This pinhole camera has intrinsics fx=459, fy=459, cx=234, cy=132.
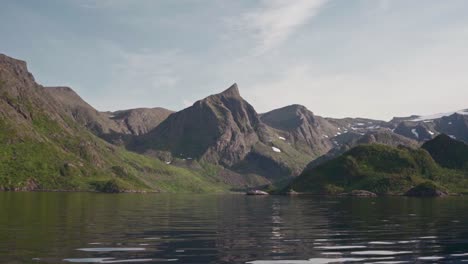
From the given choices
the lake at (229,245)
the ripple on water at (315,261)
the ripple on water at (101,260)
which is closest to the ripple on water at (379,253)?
the lake at (229,245)

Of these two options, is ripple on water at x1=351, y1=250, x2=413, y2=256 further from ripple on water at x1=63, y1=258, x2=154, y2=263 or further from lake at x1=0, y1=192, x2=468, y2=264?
ripple on water at x1=63, y1=258, x2=154, y2=263

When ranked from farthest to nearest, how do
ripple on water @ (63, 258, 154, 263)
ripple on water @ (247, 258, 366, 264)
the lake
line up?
the lake
ripple on water @ (247, 258, 366, 264)
ripple on water @ (63, 258, 154, 263)

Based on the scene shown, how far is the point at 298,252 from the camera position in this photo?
3488 centimetres

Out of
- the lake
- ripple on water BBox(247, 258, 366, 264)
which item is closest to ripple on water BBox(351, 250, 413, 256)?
the lake

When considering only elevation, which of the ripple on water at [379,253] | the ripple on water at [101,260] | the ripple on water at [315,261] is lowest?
the ripple on water at [379,253]

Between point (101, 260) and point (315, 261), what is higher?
point (101, 260)

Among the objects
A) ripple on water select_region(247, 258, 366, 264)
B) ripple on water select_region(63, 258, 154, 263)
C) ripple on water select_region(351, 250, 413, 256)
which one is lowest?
ripple on water select_region(351, 250, 413, 256)

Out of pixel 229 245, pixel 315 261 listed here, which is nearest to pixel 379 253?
pixel 315 261

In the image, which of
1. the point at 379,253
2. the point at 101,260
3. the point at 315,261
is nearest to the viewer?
the point at 101,260

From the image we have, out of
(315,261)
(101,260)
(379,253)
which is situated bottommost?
(379,253)

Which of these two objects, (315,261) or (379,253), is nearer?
(315,261)

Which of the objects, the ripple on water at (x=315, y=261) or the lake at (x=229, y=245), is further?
the lake at (x=229, y=245)

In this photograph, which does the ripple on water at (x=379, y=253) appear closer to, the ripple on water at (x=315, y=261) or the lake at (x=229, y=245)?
the lake at (x=229, y=245)

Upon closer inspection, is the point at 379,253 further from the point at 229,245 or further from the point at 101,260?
the point at 101,260
